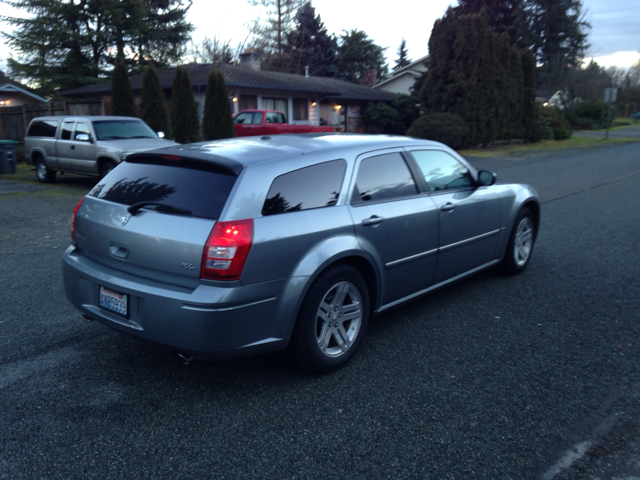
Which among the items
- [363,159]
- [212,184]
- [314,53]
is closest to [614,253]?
[363,159]

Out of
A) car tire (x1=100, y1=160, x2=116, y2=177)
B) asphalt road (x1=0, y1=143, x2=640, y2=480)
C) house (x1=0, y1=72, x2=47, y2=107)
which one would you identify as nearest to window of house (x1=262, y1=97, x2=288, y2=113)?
house (x1=0, y1=72, x2=47, y2=107)

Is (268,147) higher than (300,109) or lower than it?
lower

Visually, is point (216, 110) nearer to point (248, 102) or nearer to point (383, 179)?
point (248, 102)

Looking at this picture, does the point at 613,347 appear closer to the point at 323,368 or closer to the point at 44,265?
the point at 323,368

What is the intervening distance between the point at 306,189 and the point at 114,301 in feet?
4.74

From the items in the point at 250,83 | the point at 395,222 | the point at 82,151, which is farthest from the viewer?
the point at 250,83

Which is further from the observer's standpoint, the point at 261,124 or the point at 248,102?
the point at 248,102

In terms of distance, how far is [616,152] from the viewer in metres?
24.3

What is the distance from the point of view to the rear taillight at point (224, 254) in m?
3.25

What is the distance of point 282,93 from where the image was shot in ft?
101

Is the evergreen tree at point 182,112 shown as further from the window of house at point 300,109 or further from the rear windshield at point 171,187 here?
the rear windshield at point 171,187

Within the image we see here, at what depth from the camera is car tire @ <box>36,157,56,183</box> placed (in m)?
14.5

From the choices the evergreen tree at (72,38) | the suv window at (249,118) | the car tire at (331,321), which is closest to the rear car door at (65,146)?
the suv window at (249,118)

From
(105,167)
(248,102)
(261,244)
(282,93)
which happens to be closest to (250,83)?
(248,102)
